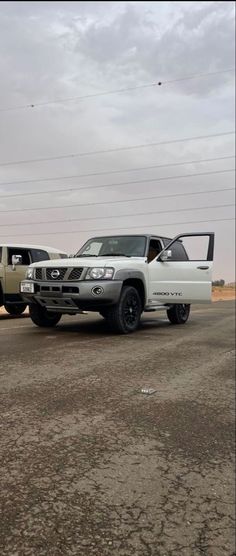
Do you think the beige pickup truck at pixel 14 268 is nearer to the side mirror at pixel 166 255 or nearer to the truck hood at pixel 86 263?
the side mirror at pixel 166 255

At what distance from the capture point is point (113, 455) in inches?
139

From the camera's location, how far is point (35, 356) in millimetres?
6281

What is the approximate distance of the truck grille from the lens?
790 cm

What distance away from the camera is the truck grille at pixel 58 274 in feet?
25.9

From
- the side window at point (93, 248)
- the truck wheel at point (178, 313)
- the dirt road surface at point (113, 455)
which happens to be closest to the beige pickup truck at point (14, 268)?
the side window at point (93, 248)

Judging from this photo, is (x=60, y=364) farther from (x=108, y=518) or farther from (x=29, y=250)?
(x=29, y=250)

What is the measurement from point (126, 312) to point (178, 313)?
262 centimetres

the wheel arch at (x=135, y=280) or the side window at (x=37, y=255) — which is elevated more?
the side window at (x=37, y=255)

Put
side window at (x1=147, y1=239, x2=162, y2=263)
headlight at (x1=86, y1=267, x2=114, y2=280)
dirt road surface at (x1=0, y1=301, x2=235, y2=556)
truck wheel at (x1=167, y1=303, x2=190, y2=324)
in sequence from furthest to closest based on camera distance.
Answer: truck wheel at (x1=167, y1=303, x2=190, y2=324) → side window at (x1=147, y1=239, x2=162, y2=263) → headlight at (x1=86, y1=267, x2=114, y2=280) → dirt road surface at (x1=0, y1=301, x2=235, y2=556)

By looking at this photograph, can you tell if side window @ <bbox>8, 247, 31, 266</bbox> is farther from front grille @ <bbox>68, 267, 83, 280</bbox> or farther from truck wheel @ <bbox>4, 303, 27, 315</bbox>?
front grille @ <bbox>68, 267, 83, 280</bbox>

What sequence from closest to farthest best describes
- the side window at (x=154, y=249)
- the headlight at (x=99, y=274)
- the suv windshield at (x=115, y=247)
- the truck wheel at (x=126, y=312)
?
the headlight at (x=99, y=274) → the truck wheel at (x=126, y=312) → the suv windshield at (x=115, y=247) → the side window at (x=154, y=249)

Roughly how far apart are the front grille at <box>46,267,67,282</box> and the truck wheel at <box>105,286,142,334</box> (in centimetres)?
92

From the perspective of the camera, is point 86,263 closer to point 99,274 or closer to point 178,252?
point 99,274

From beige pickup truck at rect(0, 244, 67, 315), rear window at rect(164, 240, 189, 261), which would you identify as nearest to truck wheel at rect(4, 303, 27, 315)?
beige pickup truck at rect(0, 244, 67, 315)
